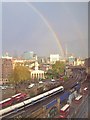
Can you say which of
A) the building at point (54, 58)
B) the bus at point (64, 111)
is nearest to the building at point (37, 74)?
the building at point (54, 58)

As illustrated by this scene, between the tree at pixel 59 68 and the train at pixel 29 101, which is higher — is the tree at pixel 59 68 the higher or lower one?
the higher one

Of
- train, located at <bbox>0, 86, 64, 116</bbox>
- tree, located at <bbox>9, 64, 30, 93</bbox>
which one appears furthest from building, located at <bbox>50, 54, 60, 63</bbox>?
train, located at <bbox>0, 86, 64, 116</bbox>

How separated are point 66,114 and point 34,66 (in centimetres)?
248

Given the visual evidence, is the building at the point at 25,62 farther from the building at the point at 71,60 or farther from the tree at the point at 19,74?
the building at the point at 71,60

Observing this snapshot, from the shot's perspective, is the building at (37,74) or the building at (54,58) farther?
the building at (54,58)

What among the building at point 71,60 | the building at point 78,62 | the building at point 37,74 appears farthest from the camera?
the building at point 71,60

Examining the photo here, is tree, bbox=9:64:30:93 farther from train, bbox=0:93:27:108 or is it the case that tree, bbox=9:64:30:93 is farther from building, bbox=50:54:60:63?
train, bbox=0:93:27:108

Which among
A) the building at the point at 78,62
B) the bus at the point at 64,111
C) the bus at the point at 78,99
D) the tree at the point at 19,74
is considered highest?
the building at the point at 78,62

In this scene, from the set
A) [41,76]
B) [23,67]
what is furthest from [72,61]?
[23,67]

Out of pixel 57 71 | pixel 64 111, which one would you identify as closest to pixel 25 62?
pixel 57 71

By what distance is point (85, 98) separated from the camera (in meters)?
3.56

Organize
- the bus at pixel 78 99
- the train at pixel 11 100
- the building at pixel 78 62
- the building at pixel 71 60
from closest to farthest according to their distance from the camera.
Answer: the train at pixel 11 100 < the bus at pixel 78 99 < the building at pixel 78 62 < the building at pixel 71 60

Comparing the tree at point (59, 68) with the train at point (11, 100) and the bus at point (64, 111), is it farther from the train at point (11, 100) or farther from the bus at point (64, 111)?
the bus at point (64, 111)

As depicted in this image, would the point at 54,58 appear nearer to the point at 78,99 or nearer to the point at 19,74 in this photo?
the point at 19,74
